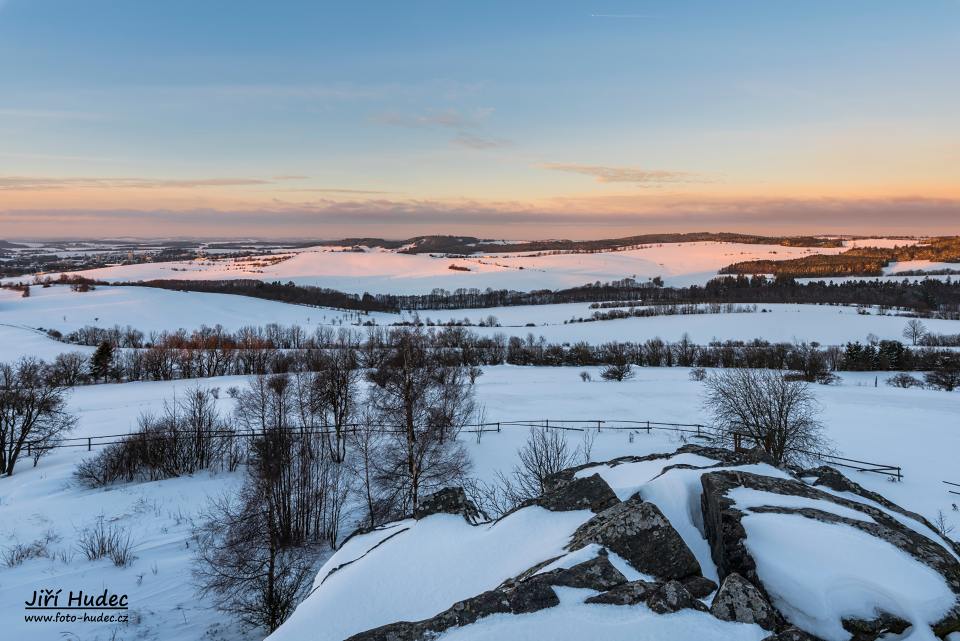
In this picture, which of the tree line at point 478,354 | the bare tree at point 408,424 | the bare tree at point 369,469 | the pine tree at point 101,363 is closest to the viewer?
the bare tree at point 369,469

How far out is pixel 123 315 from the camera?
108 meters

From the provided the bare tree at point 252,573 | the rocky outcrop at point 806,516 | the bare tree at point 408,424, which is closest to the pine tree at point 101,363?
the bare tree at point 408,424

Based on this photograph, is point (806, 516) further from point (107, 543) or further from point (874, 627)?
point (107, 543)

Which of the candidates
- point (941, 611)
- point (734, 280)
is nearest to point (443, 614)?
point (941, 611)

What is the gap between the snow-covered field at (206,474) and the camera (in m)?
15.1

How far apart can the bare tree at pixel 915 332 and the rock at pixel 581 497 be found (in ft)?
315

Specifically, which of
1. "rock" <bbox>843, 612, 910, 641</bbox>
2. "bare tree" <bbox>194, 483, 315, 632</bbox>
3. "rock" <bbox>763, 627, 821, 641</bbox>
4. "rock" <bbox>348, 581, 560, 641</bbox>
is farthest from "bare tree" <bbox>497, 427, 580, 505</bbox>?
"rock" <bbox>763, 627, 821, 641</bbox>

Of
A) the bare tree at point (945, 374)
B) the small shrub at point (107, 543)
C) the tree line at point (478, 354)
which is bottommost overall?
the tree line at point (478, 354)

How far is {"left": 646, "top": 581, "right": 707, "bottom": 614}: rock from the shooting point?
5.65 meters

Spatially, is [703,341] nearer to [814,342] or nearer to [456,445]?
[814,342]

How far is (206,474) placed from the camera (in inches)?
1068

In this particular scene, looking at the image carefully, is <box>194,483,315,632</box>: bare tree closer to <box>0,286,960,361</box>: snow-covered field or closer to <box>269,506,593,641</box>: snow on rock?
<box>269,506,593,641</box>: snow on rock

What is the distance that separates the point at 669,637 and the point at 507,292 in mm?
173198

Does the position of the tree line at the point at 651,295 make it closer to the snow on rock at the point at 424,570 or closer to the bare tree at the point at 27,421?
the bare tree at the point at 27,421
